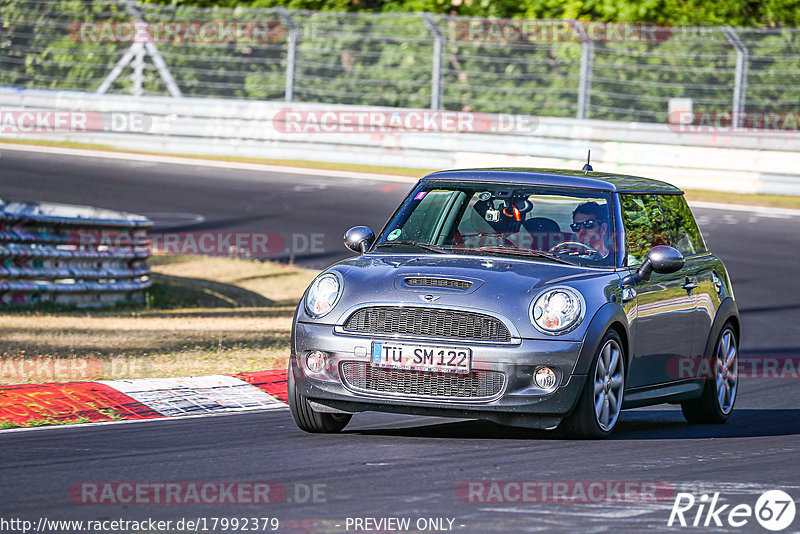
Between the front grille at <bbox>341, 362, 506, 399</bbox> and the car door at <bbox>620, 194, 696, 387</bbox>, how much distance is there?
3.65 ft

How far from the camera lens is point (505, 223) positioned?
8.41 m

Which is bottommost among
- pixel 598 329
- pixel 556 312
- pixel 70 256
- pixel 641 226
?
pixel 70 256

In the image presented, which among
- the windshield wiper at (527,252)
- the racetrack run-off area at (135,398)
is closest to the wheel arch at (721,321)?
the windshield wiper at (527,252)

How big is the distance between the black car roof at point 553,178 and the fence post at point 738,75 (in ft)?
49.9

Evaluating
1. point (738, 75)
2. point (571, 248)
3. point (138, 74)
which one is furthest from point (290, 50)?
point (571, 248)

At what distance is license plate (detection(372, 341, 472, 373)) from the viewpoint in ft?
23.8

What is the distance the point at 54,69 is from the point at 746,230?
53.6 ft

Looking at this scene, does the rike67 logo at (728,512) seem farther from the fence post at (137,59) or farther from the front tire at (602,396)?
the fence post at (137,59)

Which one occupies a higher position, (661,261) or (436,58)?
(436,58)

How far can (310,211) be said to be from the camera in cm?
2066

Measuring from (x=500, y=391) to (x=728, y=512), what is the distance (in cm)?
166

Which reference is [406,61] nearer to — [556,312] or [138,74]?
[138,74]

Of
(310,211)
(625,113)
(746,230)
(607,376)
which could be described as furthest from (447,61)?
(607,376)

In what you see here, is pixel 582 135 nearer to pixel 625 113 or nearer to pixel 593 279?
pixel 625 113
